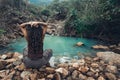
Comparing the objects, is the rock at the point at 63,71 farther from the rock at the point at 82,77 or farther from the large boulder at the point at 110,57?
the large boulder at the point at 110,57

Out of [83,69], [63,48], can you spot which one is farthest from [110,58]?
[63,48]

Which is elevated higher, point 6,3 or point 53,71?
point 6,3

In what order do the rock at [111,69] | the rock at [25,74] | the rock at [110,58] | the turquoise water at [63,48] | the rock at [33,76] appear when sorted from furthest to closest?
the turquoise water at [63,48] < the rock at [110,58] < the rock at [111,69] < the rock at [25,74] < the rock at [33,76]

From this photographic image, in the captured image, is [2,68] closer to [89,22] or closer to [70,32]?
[89,22]

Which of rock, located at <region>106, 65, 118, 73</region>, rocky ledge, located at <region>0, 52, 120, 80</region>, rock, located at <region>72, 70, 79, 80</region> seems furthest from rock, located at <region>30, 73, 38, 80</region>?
rock, located at <region>106, 65, 118, 73</region>

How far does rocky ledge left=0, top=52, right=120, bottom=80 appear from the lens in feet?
27.7

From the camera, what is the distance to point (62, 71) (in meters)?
8.80

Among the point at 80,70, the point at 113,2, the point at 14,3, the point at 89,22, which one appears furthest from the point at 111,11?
the point at 14,3

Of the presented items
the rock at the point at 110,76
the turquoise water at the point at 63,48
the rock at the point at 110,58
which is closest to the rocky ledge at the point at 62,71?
the rock at the point at 110,76

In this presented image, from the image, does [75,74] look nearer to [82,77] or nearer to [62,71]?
[82,77]

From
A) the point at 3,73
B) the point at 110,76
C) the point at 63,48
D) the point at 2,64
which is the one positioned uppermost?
the point at 2,64

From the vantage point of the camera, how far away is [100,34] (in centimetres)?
1898

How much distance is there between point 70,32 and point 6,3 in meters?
8.58

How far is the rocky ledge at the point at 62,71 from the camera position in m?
8.45
